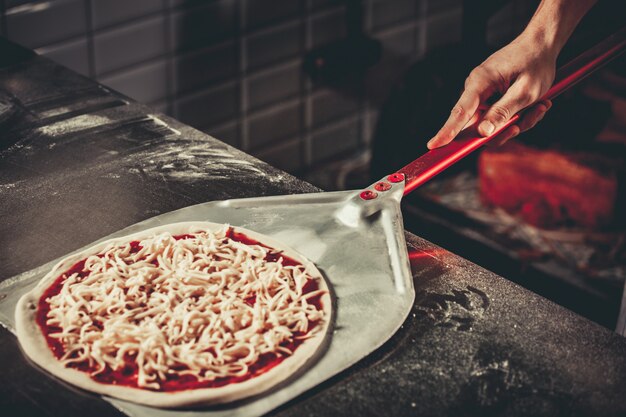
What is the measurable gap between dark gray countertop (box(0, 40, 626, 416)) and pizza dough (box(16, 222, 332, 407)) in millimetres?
55

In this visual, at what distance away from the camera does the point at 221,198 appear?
163 centimetres

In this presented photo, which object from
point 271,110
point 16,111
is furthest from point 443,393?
point 271,110

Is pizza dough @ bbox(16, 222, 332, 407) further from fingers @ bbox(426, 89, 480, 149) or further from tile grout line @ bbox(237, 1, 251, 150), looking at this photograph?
tile grout line @ bbox(237, 1, 251, 150)

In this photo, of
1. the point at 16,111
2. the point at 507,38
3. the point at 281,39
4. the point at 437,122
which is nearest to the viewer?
the point at 16,111

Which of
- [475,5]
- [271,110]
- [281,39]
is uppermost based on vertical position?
[475,5]

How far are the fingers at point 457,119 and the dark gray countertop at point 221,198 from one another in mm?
236

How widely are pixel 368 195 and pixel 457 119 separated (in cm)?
29

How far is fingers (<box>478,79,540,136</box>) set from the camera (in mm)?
1688

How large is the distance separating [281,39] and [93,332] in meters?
2.05

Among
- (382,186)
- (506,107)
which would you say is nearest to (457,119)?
(506,107)

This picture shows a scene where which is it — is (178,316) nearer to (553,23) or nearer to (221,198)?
(221,198)

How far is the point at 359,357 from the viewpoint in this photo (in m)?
1.20

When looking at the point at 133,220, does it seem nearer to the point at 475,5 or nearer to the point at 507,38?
the point at 475,5

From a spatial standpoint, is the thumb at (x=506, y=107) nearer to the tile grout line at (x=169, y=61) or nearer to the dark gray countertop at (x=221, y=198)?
the dark gray countertop at (x=221, y=198)
